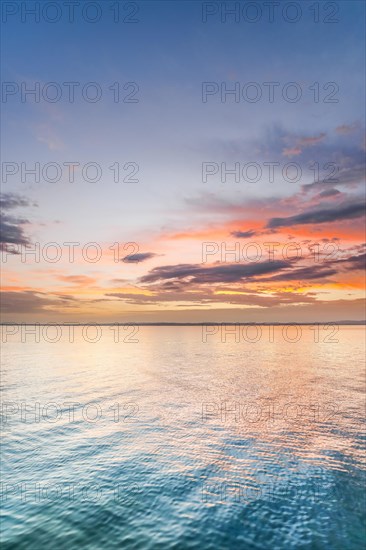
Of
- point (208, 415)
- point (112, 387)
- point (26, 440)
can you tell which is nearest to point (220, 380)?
point (112, 387)

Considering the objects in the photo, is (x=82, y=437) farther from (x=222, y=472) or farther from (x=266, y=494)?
(x=266, y=494)

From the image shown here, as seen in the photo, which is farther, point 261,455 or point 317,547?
point 261,455

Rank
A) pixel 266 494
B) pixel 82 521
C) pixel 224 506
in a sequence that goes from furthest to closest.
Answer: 1. pixel 266 494
2. pixel 224 506
3. pixel 82 521

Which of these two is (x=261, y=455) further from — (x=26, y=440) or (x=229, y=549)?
(x=26, y=440)

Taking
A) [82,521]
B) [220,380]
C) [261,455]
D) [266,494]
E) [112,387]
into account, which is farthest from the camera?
[220,380]

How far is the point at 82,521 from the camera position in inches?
790

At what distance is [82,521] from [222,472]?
10509 millimetres

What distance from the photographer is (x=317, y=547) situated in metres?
17.3

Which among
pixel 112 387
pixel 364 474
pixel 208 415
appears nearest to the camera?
pixel 364 474

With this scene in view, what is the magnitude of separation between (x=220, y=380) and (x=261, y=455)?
39115 millimetres

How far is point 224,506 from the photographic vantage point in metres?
21.4

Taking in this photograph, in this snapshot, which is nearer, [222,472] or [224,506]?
[224,506]

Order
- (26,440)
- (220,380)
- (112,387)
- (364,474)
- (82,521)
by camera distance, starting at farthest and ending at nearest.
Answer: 1. (220,380)
2. (112,387)
3. (26,440)
4. (364,474)
5. (82,521)

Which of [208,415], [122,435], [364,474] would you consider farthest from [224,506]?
[208,415]
